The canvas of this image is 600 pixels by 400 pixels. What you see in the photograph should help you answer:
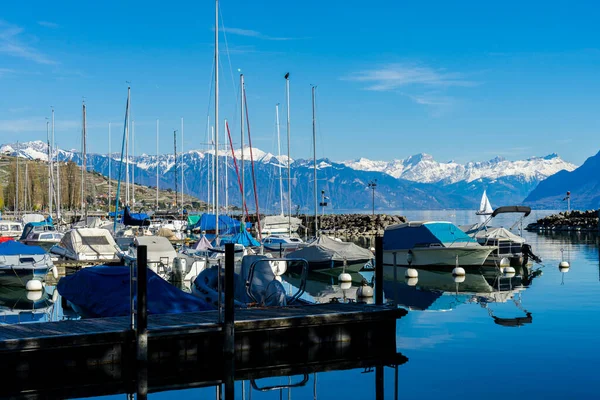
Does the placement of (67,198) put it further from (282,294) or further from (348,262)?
(282,294)

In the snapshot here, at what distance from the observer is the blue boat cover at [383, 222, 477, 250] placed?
52138 mm

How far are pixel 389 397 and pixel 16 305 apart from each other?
2096 cm

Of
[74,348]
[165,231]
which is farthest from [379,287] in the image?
[165,231]

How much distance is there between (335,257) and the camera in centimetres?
4856

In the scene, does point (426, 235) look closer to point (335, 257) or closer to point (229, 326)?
point (335, 257)

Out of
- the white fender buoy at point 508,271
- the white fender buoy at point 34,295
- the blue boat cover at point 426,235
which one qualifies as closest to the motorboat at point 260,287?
the white fender buoy at point 34,295

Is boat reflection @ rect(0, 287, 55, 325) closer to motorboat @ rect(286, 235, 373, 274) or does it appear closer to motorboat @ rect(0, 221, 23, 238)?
motorboat @ rect(286, 235, 373, 274)

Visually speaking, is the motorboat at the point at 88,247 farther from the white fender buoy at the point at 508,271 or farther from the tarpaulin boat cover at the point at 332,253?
the white fender buoy at the point at 508,271

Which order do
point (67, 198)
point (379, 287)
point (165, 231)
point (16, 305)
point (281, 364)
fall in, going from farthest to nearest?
point (67, 198)
point (165, 231)
point (16, 305)
point (379, 287)
point (281, 364)

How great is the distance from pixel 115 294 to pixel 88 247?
22.2 meters

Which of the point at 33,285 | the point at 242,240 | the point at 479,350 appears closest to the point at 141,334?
the point at 479,350

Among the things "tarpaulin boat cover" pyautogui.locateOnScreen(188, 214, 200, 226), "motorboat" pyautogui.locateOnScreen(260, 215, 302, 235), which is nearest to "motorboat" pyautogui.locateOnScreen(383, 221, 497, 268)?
"motorboat" pyautogui.locateOnScreen(260, 215, 302, 235)

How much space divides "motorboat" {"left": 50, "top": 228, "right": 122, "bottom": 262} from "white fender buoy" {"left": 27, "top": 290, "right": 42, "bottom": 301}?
24.1 feet

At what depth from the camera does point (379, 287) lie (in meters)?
24.3
